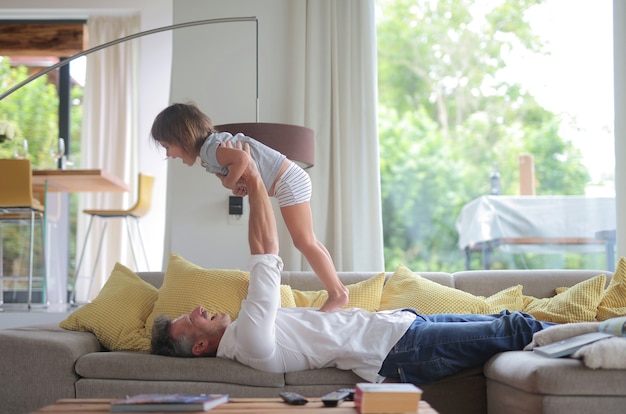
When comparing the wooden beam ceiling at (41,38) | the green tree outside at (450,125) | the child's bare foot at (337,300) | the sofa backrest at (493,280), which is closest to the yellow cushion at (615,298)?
the sofa backrest at (493,280)

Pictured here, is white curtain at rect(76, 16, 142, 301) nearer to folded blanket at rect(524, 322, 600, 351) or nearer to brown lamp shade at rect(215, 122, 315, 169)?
brown lamp shade at rect(215, 122, 315, 169)

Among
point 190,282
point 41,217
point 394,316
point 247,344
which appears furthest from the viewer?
point 41,217

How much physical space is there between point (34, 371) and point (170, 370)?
0.52 metres

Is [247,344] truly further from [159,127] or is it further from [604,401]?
[604,401]

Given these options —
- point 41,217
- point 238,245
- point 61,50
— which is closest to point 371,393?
point 238,245

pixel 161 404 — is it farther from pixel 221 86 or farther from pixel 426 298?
pixel 221 86

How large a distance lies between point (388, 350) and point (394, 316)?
205mm

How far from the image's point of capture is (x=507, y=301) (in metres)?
3.68

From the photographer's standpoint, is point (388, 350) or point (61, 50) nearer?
point (388, 350)

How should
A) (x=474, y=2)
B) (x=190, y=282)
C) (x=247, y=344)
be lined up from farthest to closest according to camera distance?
(x=474, y=2) < (x=190, y=282) < (x=247, y=344)

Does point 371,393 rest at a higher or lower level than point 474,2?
lower

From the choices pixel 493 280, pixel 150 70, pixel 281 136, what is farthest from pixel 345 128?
pixel 150 70

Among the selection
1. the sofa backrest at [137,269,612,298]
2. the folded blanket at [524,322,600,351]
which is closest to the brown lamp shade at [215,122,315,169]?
the sofa backrest at [137,269,612,298]

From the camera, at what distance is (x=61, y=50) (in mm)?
7762
